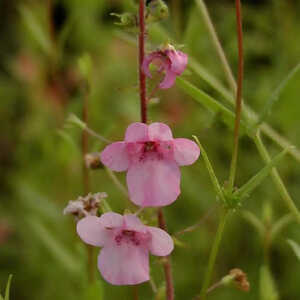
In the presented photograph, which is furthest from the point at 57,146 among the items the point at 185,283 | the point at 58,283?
the point at 185,283

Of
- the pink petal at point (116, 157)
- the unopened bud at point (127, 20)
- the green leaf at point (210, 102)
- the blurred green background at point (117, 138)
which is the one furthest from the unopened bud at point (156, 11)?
the blurred green background at point (117, 138)

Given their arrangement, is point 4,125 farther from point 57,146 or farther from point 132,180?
point 132,180

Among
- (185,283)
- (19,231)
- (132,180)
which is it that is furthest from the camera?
(19,231)

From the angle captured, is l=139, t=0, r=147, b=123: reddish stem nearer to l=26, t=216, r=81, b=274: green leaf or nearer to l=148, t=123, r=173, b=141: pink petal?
l=148, t=123, r=173, b=141: pink petal

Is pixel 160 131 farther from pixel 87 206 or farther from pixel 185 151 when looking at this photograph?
pixel 87 206

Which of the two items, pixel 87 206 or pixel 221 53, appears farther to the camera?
pixel 221 53

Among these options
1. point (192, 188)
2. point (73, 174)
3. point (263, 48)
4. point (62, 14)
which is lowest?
point (192, 188)

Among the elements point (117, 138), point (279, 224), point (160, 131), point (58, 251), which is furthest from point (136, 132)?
point (117, 138)
